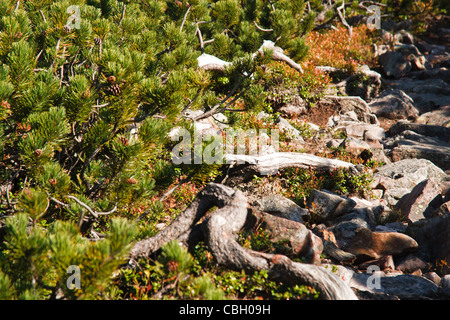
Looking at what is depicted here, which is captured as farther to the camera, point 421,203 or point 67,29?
point 421,203

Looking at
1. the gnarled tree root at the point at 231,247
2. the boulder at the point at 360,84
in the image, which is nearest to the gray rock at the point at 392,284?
the gnarled tree root at the point at 231,247

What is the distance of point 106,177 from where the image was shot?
3771 mm

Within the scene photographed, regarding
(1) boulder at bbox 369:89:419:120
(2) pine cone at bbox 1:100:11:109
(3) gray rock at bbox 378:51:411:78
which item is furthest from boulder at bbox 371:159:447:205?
(3) gray rock at bbox 378:51:411:78

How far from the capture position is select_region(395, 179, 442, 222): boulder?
20.4 ft

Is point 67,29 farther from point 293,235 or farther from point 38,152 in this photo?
point 293,235

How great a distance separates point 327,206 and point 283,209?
0.99 meters

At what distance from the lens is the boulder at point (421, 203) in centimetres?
622

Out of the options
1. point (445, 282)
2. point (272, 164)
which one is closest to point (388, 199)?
point (272, 164)

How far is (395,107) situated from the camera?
455 inches

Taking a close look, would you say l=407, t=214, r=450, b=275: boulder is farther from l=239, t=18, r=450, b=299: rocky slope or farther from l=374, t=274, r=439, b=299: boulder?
l=374, t=274, r=439, b=299: boulder

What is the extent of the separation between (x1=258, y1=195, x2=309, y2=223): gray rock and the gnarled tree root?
163 centimetres

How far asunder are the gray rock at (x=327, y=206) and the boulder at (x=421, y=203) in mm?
1054

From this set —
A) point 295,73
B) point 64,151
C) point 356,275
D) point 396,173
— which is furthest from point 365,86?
point 64,151
